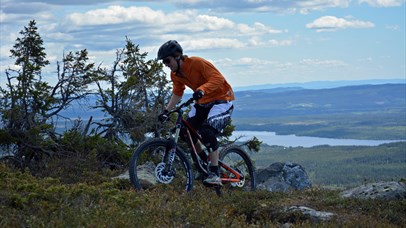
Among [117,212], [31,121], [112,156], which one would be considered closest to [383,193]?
[117,212]

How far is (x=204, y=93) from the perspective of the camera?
9.09 metres

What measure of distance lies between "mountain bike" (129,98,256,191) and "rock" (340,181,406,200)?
193 centimetres

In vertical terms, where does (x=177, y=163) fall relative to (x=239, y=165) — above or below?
above

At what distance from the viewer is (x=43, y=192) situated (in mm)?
7629

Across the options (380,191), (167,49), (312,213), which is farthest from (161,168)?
(380,191)

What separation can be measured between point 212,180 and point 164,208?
267cm

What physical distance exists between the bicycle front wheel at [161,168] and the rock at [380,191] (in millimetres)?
2621

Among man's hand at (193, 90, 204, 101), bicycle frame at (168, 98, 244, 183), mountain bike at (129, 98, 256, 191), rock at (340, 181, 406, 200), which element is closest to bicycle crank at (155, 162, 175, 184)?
mountain bike at (129, 98, 256, 191)

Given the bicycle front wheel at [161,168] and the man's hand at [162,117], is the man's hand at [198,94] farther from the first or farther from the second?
the bicycle front wheel at [161,168]

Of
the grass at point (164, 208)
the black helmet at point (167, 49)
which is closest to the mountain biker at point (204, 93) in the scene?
the black helmet at point (167, 49)

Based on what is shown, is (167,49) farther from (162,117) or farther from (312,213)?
(312,213)

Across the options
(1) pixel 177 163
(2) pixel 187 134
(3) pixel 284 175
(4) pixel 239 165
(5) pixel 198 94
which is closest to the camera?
(5) pixel 198 94

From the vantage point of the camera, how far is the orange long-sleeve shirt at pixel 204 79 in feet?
30.8

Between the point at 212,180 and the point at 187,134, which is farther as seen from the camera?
the point at 212,180
